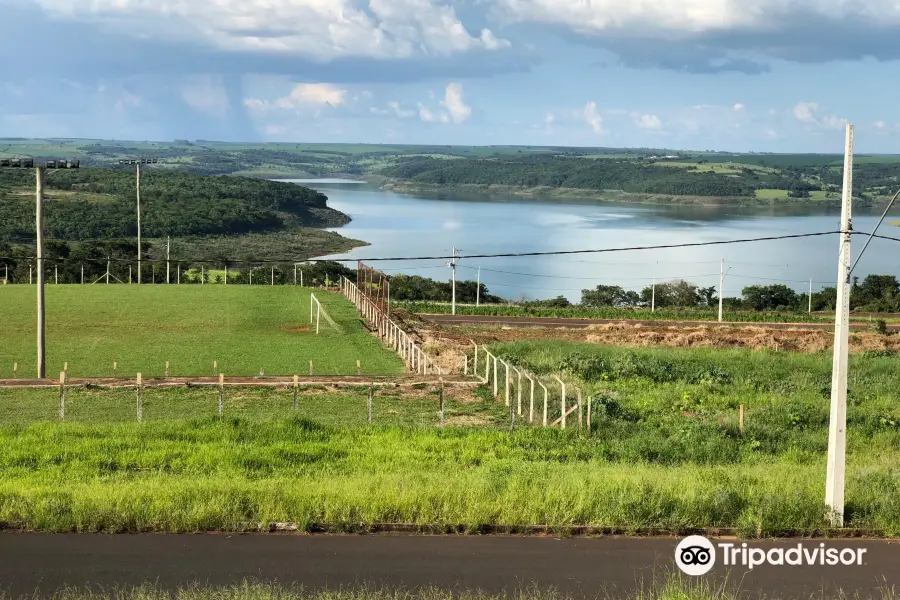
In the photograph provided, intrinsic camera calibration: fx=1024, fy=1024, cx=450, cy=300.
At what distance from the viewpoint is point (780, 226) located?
136250 millimetres

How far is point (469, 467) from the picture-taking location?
15570 mm

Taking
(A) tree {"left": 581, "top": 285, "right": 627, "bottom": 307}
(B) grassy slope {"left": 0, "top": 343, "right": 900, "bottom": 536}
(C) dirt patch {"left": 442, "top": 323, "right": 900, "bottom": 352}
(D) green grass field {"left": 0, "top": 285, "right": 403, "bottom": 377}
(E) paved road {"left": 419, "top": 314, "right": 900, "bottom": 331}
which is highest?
(B) grassy slope {"left": 0, "top": 343, "right": 900, "bottom": 536}

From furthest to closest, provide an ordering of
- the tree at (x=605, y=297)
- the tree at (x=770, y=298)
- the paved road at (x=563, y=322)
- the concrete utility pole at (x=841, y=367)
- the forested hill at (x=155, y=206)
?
the forested hill at (x=155, y=206)
the tree at (x=605, y=297)
the tree at (x=770, y=298)
the paved road at (x=563, y=322)
the concrete utility pole at (x=841, y=367)

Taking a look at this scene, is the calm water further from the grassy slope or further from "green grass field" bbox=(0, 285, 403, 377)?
the grassy slope

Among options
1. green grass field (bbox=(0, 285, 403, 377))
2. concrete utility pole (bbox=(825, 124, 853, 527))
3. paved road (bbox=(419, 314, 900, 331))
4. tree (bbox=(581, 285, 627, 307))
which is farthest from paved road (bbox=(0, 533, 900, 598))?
tree (bbox=(581, 285, 627, 307))

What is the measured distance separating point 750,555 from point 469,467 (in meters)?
5.21

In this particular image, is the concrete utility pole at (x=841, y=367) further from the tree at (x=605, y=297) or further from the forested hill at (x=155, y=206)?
the forested hill at (x=155, y=206)

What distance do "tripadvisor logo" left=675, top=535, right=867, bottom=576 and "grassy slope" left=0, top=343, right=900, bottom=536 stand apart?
0.48 meters

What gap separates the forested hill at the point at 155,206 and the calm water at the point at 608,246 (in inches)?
384

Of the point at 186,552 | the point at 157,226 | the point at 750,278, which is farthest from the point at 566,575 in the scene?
the point at 157,226

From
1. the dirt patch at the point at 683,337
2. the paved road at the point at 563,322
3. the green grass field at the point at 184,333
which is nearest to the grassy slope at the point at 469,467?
the green grass field at the point at 184,333

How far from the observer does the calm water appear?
302 ft

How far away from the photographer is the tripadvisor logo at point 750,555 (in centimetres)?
1108

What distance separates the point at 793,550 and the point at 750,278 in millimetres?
82089
